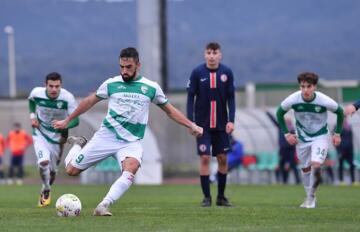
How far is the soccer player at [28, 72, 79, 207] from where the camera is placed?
1714 cm

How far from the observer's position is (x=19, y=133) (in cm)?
3647

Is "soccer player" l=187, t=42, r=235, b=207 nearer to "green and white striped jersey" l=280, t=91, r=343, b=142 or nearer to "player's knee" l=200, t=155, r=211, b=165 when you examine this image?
"player's knee" l=200, t=155, r=211, b=165

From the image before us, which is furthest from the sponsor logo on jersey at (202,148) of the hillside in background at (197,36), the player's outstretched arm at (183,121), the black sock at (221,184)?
the hillside in background at (197,36)

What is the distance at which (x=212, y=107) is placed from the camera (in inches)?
643

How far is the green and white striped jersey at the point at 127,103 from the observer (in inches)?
545

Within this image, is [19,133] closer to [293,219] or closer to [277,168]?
[277,168]

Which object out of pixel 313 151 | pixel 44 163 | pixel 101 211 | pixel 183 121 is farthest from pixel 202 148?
pixel 101 211

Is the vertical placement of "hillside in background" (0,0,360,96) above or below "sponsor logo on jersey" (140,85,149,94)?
above

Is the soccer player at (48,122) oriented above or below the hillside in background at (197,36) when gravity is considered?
below

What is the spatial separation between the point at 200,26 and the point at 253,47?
622 centimetres

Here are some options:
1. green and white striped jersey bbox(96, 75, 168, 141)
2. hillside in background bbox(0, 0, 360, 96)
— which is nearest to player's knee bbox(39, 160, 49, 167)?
green and white striped jersey bbox(96, 75, 168, 141)

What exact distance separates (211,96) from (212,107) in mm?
169

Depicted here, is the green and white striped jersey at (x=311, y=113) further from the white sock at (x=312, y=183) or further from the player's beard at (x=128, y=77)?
the player's beard at (x=128, y=77)

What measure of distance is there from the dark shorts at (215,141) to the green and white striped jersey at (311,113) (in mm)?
1053
